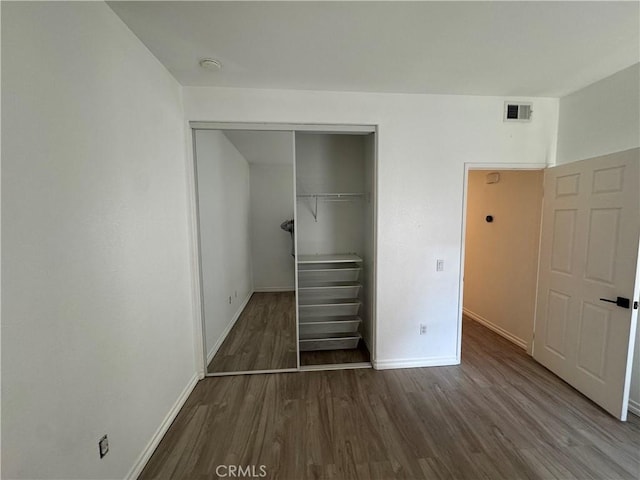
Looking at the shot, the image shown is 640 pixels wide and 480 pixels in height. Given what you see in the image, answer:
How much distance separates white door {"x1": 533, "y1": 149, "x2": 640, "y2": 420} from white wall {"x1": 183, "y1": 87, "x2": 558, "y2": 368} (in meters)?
0.56

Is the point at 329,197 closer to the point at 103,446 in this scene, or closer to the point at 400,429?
the point at 400,429

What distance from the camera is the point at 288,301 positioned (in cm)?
420

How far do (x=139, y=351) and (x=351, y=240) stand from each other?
2389 millimetres

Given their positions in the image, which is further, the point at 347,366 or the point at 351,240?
the point at 351,240

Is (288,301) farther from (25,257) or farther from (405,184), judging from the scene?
(25,257)

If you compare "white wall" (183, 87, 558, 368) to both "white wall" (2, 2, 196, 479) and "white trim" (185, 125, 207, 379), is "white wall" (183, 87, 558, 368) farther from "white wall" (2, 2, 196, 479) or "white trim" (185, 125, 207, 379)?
"white wall" (2, 2, 196, 479)

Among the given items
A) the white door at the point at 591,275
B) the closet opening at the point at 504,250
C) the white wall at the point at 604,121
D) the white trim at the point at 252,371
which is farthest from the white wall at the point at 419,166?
the white trim at the point at 252,371

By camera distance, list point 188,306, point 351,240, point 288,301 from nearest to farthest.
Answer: point 188,306 < point 351,240 < point 288,301

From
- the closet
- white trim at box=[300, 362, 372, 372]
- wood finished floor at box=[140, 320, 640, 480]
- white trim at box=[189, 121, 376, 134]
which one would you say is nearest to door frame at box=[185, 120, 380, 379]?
white trim at box=[189, 121, 376, 134]

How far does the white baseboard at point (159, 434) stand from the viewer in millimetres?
1523

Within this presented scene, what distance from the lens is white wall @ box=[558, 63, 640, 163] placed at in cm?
196

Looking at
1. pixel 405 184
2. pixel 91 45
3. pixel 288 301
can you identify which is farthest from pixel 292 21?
pixel 288 301

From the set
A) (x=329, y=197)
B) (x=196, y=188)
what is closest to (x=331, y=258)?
(x=329, y=197)

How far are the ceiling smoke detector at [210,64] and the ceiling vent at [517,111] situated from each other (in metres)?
2.60
